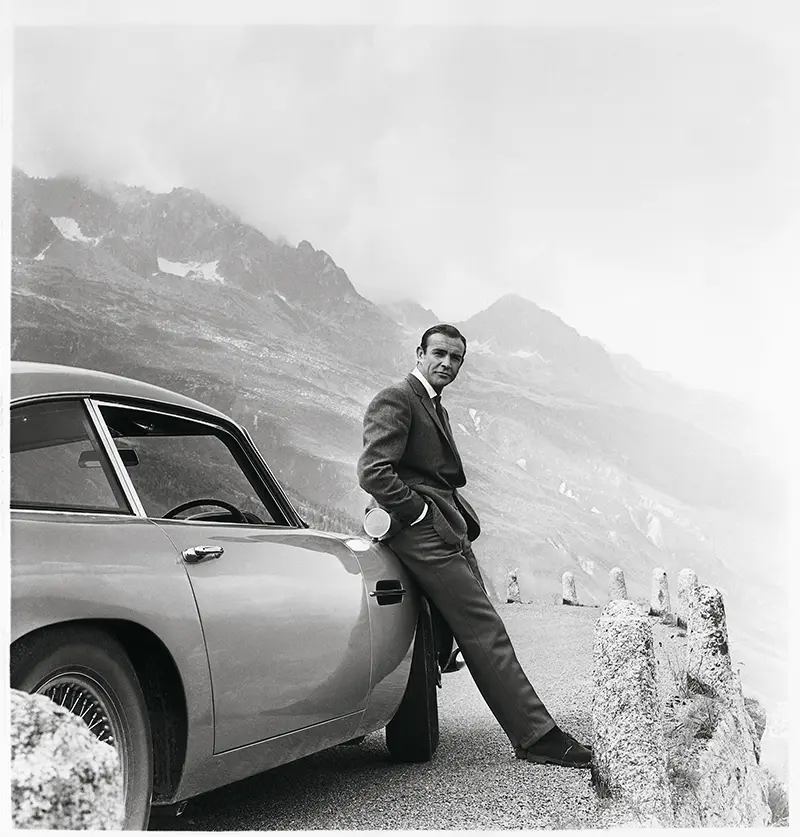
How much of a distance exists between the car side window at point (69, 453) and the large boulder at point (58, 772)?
0.49 m

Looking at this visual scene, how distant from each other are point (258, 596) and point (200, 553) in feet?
0.80

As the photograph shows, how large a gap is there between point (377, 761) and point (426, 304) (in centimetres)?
716

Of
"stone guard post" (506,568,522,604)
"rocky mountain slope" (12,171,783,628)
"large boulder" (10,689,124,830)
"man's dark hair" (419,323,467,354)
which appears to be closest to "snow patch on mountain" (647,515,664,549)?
"rocky mountain slope" (12,171,783,628)

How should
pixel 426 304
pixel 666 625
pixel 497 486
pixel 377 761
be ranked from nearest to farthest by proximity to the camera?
pixel 377 761 → pixel 666 625 → pixel 426 304 → pixel 497 486

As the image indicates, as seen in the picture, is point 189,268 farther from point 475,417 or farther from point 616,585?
point 616,585

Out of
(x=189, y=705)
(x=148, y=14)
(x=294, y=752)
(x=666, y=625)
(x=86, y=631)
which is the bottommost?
(x=666, y=625)

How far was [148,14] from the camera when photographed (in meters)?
4.25

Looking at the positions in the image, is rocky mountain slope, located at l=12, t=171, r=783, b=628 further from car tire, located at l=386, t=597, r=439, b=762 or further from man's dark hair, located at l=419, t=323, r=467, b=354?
car tire, located at l=386, t=597, r=439, b=762

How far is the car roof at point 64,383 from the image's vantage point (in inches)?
91.4

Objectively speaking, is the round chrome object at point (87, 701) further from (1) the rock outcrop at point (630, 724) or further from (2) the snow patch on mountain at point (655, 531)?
(2) the snow patch on mountain at point (655, 531)

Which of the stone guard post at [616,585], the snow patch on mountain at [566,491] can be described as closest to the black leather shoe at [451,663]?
the stone guard post at [616,585]

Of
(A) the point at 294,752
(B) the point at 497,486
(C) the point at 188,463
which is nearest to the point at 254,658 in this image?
(A) the point at 294,752

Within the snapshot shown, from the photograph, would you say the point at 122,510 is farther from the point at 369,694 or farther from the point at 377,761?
the point at 377,761

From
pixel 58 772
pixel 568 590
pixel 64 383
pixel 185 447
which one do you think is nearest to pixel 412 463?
pixel 185 447
